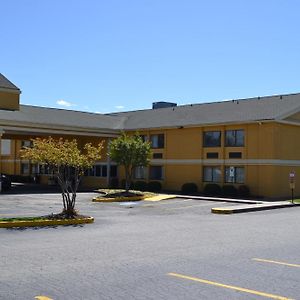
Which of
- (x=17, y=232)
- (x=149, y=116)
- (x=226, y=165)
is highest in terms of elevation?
(x=149, y=116)

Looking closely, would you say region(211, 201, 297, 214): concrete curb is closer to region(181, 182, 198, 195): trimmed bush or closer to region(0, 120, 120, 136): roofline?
region(181, 182, 198, 195): trimmed bush

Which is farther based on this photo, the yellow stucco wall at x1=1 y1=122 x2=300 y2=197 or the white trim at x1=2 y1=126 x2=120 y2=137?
the white trim at x1=2 y1=126 x2=120 y2=137

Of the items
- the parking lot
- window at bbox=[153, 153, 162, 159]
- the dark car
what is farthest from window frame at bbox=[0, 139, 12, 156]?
the parking lot

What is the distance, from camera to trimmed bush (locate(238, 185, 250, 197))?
32.6 m

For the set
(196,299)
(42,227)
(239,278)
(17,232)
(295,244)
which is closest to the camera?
(196,299)

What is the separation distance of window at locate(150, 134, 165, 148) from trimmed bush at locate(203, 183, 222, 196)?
19.2 ft

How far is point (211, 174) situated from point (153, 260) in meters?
25.7

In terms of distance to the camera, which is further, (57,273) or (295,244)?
(295,244)

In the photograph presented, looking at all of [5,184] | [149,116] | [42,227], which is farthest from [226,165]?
[42,227]

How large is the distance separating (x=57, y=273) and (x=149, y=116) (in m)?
34.7

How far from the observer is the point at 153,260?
10289 millimetres

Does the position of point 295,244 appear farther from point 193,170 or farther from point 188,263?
point 193,170

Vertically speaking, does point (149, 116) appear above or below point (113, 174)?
above

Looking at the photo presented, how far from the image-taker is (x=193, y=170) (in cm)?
3644
